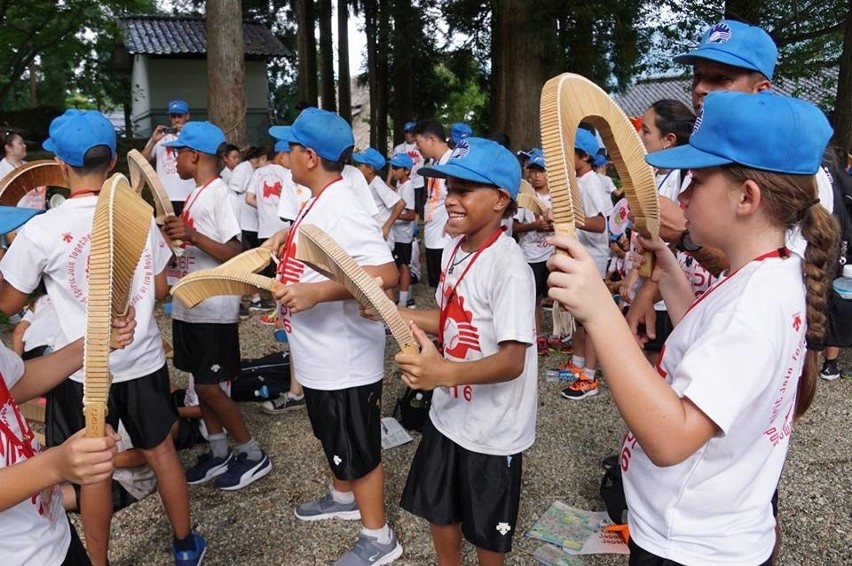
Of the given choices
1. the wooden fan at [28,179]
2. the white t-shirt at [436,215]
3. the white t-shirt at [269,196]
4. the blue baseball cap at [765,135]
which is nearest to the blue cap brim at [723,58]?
the blue baseball cap at [765,135]

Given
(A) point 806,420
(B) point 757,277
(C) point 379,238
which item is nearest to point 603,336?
(B) point 757,277

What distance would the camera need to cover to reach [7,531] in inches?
59.8

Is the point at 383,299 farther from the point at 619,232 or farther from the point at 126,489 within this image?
the point at 619,232

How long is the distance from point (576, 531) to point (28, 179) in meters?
3.26

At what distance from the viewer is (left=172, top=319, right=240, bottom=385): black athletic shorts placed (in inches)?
139

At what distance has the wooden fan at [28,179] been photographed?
286 cm

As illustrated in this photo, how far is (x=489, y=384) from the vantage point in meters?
2.25

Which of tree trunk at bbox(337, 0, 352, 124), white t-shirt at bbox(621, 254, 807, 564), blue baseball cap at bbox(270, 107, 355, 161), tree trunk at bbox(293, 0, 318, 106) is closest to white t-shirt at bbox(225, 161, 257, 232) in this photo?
blue baseball cap at bbox(270, 107, 355, 161)

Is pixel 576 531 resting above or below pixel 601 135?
below

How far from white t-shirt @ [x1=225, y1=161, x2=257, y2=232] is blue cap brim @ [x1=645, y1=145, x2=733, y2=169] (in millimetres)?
6898

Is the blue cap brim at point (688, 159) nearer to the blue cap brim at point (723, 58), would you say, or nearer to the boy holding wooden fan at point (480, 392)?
the boy holding wooden fan at point (480, 392)

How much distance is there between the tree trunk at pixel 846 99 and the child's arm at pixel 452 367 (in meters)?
9.31

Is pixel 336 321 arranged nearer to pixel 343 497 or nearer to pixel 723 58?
pixel 343 497

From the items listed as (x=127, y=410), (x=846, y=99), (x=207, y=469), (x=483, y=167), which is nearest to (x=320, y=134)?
(x=483, y=167)
